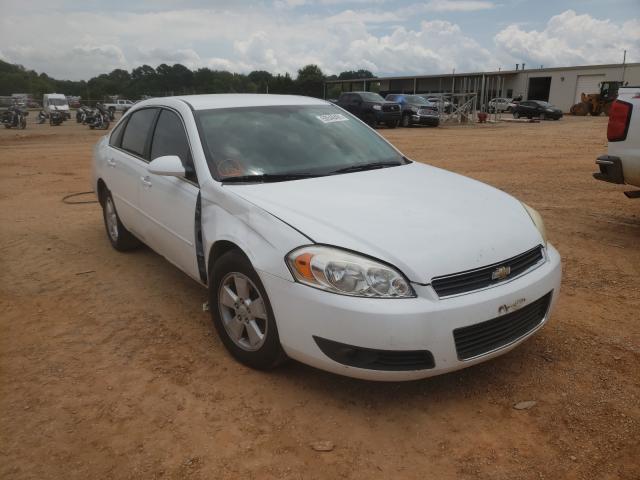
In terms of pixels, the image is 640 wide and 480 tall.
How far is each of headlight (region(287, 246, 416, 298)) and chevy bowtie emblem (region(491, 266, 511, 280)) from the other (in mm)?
481

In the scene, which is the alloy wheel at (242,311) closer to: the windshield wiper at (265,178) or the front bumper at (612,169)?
the windshield wiper at (265,178)

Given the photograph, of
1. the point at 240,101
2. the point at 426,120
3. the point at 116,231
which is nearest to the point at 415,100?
the point at 426,120

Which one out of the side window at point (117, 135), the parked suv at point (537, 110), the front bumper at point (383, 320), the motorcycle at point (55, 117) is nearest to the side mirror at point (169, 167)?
the front bumper at point (383, 320)

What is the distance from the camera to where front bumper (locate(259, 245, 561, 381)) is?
2.52 metres

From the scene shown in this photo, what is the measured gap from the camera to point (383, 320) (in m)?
2.50

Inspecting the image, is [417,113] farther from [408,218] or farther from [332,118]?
[408,218]

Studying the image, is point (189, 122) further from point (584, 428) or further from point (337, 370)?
point (584, 428)

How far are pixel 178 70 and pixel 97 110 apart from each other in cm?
5831

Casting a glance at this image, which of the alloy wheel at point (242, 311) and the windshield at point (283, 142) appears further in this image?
the windshield at point (283, 142)

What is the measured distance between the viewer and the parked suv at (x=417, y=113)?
84.0 feet

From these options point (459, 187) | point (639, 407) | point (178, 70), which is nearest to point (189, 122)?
point (459, 187)

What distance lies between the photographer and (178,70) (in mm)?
80750

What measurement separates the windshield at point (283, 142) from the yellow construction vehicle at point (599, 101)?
39364 mm

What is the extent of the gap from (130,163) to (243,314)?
7.40ft
